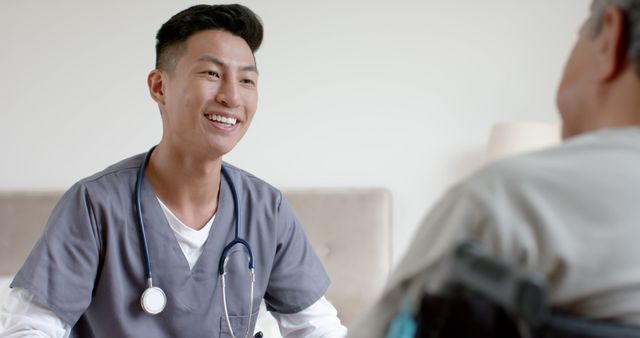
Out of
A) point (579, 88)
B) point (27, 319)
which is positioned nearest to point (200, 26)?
point (27, 319)

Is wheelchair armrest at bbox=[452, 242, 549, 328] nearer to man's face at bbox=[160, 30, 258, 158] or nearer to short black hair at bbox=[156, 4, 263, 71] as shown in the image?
man's face at bbox=[160, 30, 258, 158]

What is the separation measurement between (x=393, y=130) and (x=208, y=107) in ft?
Answer: 4.11

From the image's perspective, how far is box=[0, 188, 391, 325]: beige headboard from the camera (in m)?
2.42

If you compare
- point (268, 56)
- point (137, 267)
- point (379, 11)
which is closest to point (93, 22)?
point (268, 56)

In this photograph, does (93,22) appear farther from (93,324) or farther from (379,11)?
(93,324)

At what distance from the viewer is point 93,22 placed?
99.7 inches

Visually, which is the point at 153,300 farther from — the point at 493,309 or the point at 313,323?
the point at 493,309

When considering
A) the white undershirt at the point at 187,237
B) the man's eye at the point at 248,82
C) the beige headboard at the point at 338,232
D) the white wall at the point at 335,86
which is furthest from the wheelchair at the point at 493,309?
the white wall at the point at 335,86

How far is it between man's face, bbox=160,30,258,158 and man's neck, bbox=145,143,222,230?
1.0 inches

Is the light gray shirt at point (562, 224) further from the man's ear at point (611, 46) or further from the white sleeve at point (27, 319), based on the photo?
the white sleeve at point (27, 319)

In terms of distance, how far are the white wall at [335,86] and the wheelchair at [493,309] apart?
2.08m

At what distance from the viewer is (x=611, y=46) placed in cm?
62

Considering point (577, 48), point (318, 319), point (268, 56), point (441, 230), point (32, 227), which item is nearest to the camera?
point (441, 230)

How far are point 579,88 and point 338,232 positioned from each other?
1864mm
